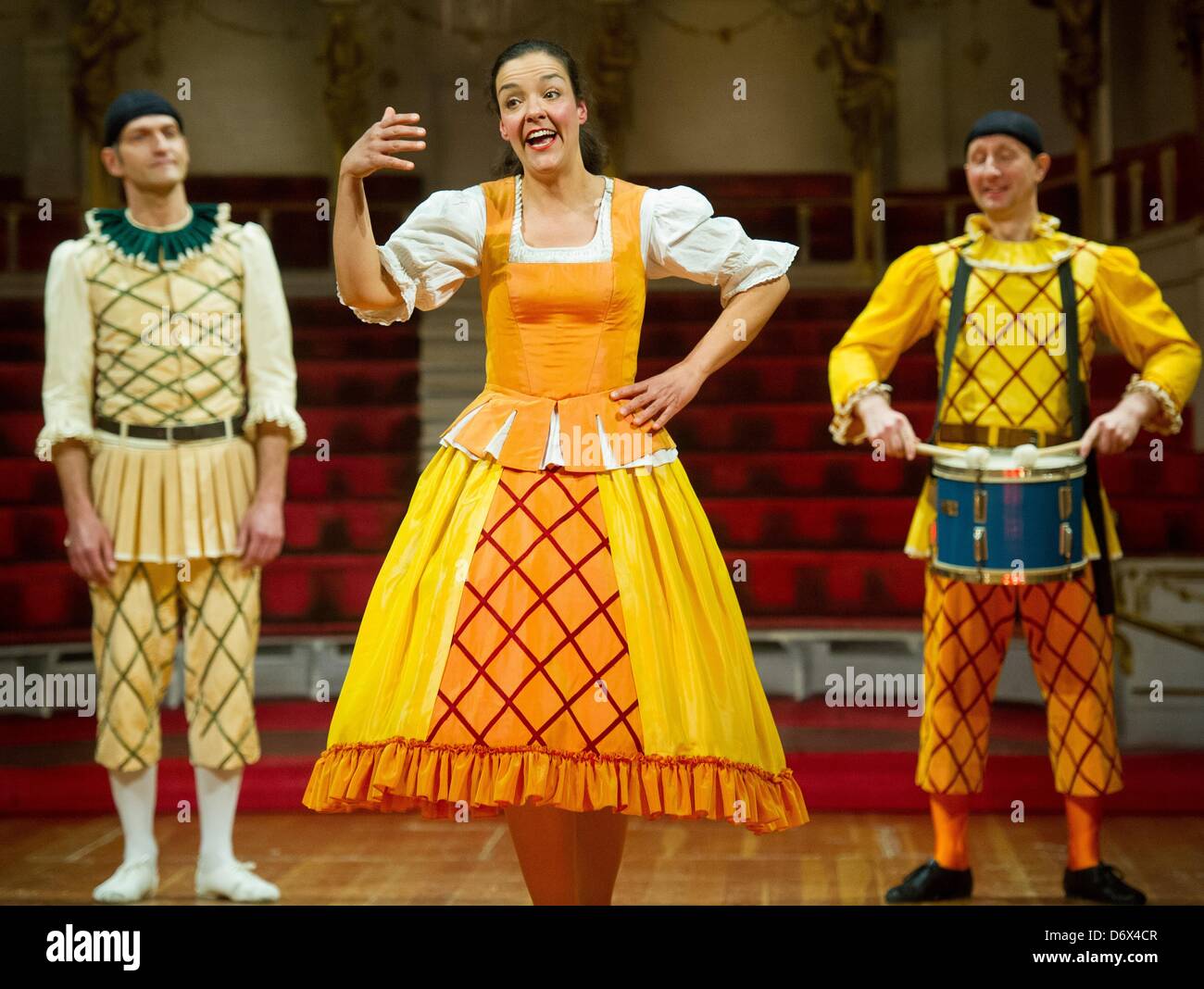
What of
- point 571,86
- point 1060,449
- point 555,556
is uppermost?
point 571,86

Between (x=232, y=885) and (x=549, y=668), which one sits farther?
(x=232, y=885)

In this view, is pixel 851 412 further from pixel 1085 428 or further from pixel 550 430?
pixel 550 430

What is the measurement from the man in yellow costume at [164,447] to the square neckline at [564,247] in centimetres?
106

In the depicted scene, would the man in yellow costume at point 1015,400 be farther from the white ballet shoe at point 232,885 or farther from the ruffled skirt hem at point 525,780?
the white ballet shoe at point 232,885

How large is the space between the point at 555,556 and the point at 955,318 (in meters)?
1.29

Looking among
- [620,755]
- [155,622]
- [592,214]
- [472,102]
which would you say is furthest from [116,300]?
[620,755]

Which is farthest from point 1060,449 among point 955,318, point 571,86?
point 571,86

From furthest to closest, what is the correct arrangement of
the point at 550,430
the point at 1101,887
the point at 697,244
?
the point at 1101,887 < the point at 697,244 < the point at 550,430

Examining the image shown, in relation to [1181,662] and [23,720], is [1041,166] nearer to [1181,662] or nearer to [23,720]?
[1181,662]

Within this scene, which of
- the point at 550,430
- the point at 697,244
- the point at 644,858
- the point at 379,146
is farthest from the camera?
the point at 644,858

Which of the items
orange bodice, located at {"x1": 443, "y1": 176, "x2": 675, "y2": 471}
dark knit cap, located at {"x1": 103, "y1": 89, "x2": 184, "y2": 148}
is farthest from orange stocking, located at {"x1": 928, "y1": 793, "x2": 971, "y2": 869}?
dark knit cap, located at {"x1": 103, "y1": 89, "x2": 184, "y2": 148}

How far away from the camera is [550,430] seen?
102 inches

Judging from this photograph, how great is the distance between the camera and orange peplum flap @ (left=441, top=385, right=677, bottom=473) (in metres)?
2.57

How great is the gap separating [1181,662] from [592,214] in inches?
86.7
